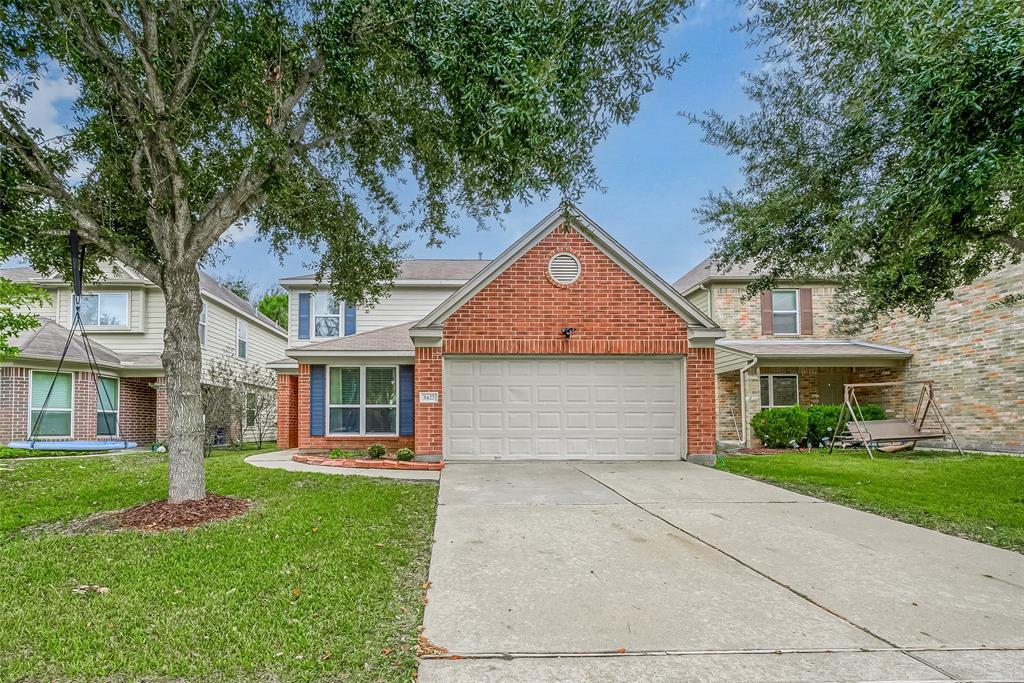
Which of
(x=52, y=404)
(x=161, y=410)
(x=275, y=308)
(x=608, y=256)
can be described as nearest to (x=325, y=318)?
(x=161, y=410)

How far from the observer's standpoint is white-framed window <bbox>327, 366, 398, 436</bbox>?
1438 centimetres

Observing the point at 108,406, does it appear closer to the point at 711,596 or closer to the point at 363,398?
the point at 363,398

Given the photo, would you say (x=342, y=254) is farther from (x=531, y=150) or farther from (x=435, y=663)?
(x=435, y=663)

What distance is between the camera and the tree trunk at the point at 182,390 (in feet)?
21.3

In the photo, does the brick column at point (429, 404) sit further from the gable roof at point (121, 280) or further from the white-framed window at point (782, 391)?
the white-framed window at point (782, 391)

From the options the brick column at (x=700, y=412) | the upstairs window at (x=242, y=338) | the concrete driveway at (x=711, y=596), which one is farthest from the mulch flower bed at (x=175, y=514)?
the upstairs window at (x=242, y=338)

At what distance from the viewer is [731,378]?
17.9 m

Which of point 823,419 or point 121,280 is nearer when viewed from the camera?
point 823,419

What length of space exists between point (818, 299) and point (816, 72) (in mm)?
11382

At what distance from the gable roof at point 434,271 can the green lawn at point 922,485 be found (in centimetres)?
1004

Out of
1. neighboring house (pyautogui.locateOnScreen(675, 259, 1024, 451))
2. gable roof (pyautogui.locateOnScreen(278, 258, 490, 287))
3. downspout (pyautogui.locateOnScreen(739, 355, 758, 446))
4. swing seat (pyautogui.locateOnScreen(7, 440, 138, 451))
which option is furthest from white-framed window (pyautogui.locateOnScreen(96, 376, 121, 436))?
downspout (pyautogui.locateOnScreen(739, 355, 758, 446))

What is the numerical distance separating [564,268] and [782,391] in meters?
10.5

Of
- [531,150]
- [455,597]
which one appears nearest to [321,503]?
[455,597]

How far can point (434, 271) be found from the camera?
60.8ft
